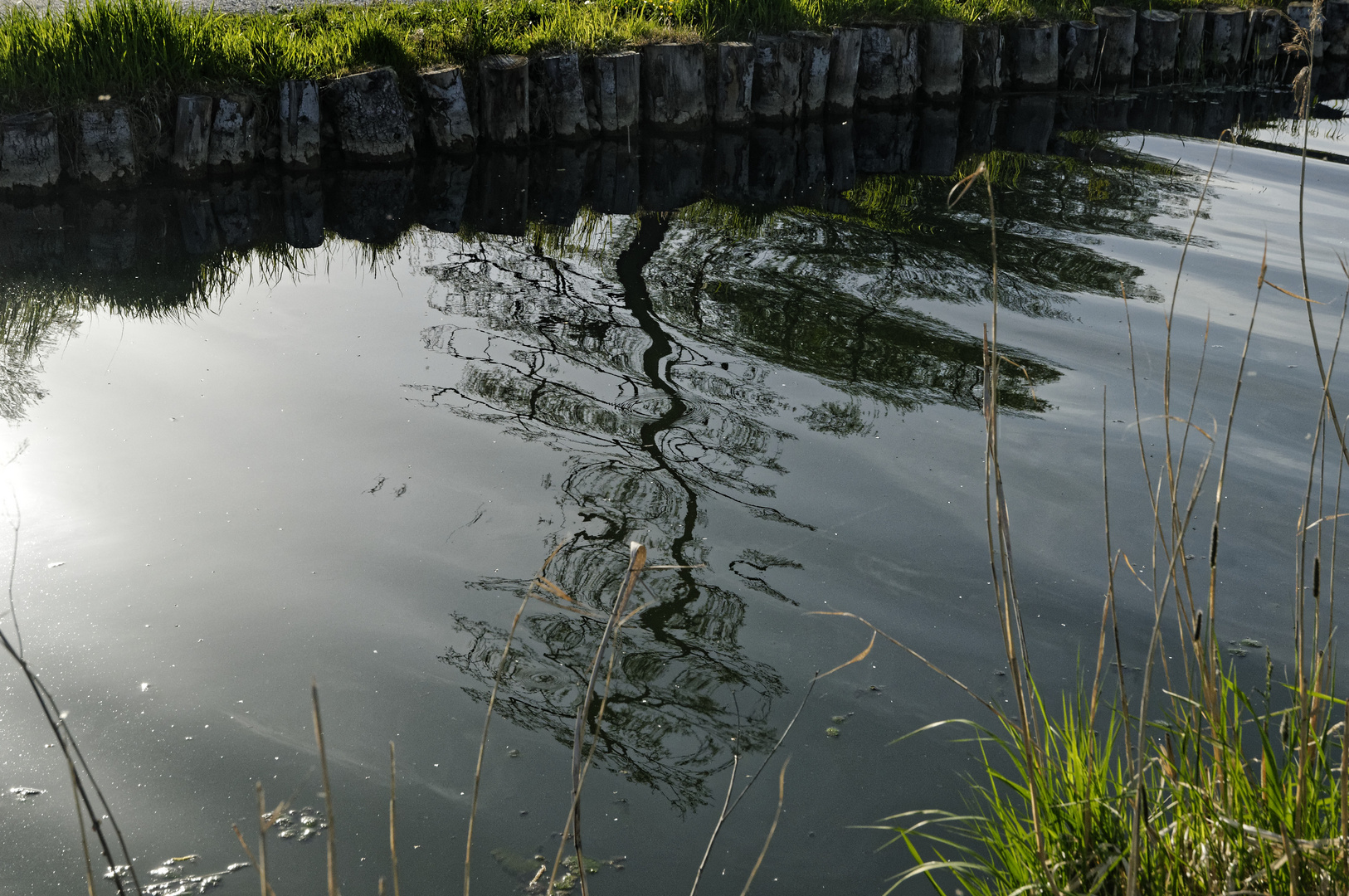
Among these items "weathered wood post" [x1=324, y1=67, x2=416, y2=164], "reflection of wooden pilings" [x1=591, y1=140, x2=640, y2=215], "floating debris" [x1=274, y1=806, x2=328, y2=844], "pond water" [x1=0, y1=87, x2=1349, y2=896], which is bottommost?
"floating debris" [x1=274, y1=806, x2=328, y2=844]

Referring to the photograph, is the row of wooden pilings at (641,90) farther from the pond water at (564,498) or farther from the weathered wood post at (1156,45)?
the pond water at (564,498)

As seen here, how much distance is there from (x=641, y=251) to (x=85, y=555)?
2947 millimetres

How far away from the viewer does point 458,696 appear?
2340 mm

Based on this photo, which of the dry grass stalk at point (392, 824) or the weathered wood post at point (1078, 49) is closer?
the dry grass stalk at point (392, 824)

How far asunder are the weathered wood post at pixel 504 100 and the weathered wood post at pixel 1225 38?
21.4 feet

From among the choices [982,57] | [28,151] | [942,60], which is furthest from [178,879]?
[982,57]

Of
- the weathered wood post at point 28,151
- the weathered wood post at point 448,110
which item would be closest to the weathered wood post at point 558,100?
the weathered wood post at point 448,110

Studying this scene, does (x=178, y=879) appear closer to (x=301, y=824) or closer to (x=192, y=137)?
(x=301, y=824)

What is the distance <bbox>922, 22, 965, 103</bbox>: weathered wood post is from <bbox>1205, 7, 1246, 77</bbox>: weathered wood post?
2936 millimetres

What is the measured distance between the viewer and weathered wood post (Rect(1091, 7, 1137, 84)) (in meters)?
9.04

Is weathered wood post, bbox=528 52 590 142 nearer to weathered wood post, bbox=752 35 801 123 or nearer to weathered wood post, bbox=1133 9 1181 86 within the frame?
weathered wood post, bbox=752 35 801 123

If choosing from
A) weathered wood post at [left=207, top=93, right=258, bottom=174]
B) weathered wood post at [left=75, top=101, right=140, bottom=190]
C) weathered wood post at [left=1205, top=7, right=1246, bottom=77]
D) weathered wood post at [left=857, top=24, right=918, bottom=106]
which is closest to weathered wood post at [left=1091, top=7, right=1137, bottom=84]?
weathered wood post at [left=1205, top=7, right=1246, bottom=77]

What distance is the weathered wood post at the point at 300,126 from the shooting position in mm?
5840

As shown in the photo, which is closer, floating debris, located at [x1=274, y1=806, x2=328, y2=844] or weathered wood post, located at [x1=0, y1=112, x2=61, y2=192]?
floating debris, located at [x1=274, y1=806, x2=328, y2=844]
